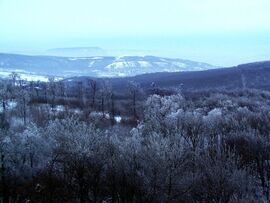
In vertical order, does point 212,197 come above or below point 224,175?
below

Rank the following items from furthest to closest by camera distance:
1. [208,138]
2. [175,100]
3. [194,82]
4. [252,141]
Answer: [194,82], [175,100], [208,138], [252,141]

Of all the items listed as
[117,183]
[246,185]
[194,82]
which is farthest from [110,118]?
[194,82]

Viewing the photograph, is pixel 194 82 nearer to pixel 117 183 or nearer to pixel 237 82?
pixel 237 82

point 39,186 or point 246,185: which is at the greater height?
point 246,185

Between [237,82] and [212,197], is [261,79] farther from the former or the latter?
[212,197]

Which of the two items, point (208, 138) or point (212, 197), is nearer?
point (212, 197)

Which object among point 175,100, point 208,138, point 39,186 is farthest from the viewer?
point 175,100

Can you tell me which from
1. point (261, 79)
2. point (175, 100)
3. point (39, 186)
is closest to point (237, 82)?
point (261, 79)

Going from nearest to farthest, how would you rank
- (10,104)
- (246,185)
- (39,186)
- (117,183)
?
(246,185) < (117,183) < (39,186) < (10,104)

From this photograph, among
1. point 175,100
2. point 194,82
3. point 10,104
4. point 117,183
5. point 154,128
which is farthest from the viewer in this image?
point 194,82
